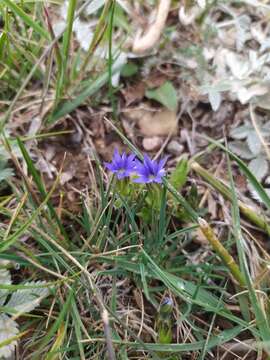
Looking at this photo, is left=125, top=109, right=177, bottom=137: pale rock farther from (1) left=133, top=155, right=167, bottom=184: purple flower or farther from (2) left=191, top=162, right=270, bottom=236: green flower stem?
(1) left=133, top=155, right=167, bottom=184: purple flower

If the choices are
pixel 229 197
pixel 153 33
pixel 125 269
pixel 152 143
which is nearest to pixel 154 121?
pixel 152 143

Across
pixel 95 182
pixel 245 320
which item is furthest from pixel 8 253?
pixel 245 320

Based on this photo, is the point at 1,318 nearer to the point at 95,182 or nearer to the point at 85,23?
the point at 95,182

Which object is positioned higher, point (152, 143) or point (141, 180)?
point (141, 180)

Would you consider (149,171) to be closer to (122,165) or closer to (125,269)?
(122,165)

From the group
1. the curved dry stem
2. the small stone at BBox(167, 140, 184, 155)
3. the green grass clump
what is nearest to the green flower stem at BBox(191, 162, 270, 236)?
the green grass clump

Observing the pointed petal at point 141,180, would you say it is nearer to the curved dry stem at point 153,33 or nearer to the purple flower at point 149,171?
the purple flower at point 149,171
